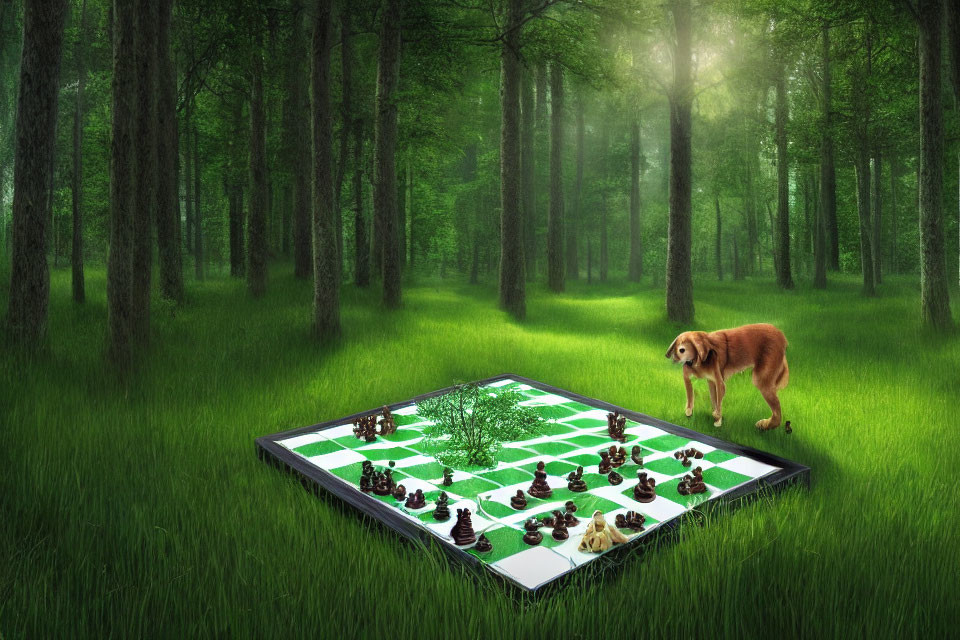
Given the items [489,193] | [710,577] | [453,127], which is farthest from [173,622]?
[489,193]

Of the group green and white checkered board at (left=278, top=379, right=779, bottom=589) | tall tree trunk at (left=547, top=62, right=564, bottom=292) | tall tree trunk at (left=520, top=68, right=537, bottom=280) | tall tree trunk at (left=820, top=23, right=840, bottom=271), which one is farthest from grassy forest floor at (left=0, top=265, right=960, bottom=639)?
tall tree trunk at (left=520, top=68, right=537, bottom=280)

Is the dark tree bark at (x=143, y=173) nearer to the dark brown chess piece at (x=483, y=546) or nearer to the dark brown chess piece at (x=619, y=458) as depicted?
the dark brown chess piece at (x=619, y=458)

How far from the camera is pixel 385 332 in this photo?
12.5 meters

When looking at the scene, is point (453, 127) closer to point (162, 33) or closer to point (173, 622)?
point (162, 33)

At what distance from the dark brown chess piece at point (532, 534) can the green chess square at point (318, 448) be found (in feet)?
8.36

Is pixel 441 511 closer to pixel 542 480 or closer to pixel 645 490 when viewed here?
pixel 542 480

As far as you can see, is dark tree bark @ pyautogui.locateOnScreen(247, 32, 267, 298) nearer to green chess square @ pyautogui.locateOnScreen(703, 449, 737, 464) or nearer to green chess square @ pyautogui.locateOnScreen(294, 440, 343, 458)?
green chess square @ pyautogui.locateOnScreen(294, 440, 343, 458)

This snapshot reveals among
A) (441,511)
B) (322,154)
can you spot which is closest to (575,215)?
(322,154)

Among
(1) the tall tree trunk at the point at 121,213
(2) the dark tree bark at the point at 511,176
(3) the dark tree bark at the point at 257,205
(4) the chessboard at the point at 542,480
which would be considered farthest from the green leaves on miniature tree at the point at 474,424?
(3) the dark tree bark at the point at 257,205

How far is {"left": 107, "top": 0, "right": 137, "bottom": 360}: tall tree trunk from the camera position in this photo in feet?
27.8

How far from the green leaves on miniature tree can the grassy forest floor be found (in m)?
1.42

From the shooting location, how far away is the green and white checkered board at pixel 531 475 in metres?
4.28

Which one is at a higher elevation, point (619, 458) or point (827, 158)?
point (827, 158)

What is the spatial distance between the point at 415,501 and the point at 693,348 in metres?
3.16
